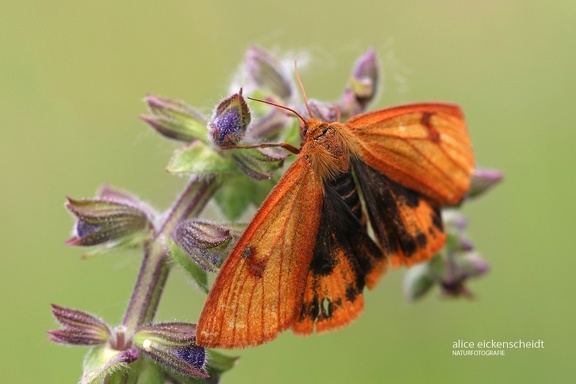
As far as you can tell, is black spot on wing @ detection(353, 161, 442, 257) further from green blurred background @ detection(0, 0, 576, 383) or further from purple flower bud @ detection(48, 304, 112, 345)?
green blurred background @ detection(0, 0, 576, 383)

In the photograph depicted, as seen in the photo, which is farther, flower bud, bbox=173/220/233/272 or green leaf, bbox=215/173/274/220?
green leaf, bbox=215/173/274/220

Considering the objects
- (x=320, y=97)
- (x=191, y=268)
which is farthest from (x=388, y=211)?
(x=320, y=97)

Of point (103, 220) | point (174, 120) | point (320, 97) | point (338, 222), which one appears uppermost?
point (320, 97)

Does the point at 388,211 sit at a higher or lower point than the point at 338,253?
higher

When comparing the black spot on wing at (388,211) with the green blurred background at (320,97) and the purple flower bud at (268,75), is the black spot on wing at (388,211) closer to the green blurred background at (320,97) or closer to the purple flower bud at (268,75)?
the purple flower bud at (268,75)

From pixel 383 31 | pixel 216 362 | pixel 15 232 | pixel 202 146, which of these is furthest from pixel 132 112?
pixel 216 362

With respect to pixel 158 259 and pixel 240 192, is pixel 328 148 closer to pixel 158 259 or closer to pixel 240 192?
pixel 240 192

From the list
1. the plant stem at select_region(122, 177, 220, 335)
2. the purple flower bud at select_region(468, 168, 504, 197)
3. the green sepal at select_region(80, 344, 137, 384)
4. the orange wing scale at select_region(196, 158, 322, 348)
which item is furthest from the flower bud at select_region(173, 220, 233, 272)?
the purple flower bud at select_region(468, 168, 504, 197)
